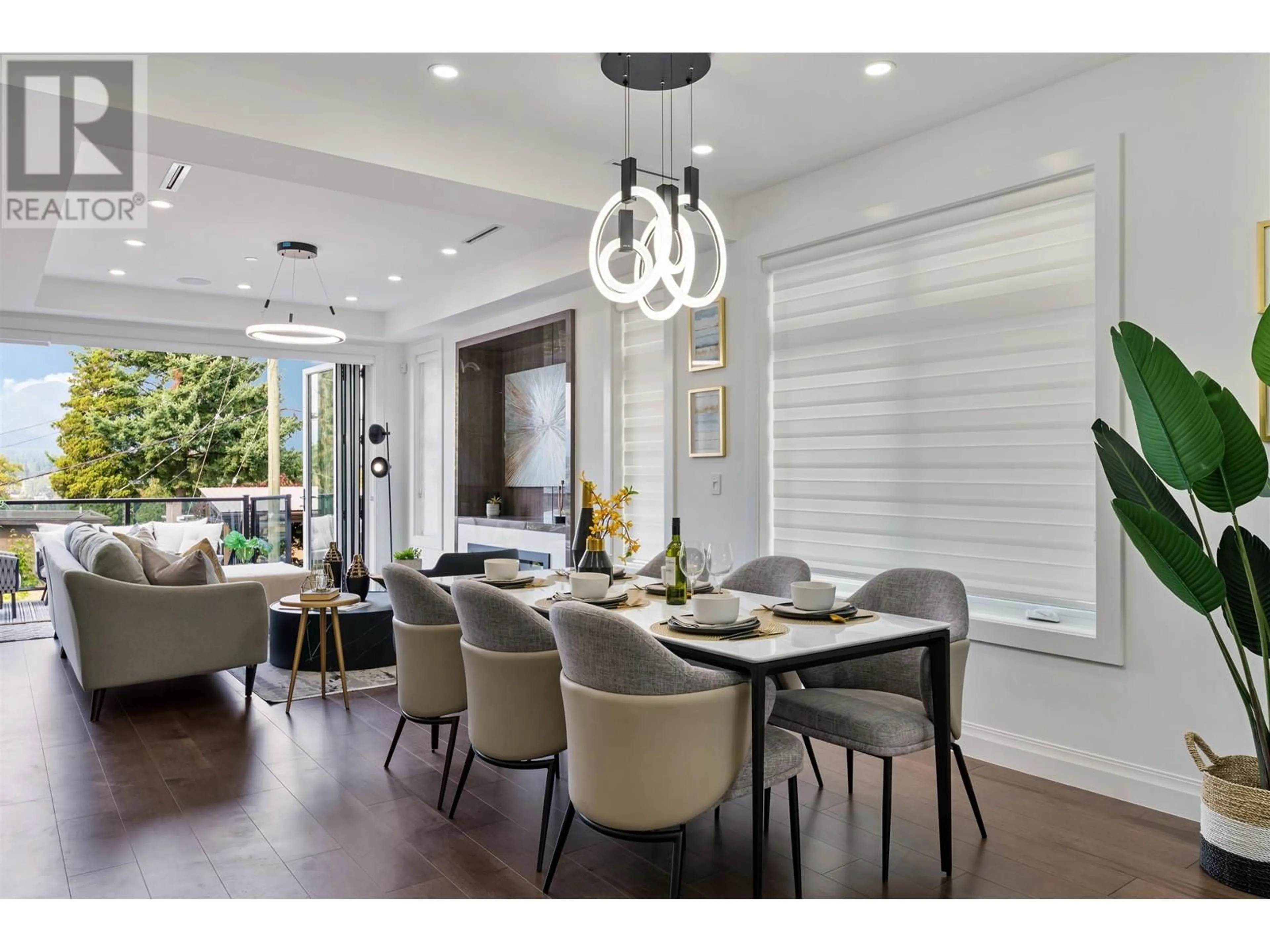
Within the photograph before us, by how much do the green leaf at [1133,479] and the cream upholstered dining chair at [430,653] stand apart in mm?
2138

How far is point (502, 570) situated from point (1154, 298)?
8.27ft

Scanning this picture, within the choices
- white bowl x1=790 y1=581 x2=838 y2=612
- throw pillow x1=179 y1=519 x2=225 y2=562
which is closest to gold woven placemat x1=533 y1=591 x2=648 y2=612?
white bowl x1=790 y1=581 x2=838 y2=612

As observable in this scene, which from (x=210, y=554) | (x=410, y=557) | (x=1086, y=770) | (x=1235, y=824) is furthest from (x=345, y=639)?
(x=1235, y=824)

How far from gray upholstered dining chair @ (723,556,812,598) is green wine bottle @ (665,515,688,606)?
0.59m

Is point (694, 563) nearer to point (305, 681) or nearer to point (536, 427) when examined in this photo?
point (305, 681)

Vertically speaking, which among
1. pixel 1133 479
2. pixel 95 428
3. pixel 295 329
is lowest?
pixel 1133 479

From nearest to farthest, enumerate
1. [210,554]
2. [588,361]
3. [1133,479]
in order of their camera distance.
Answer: [1133,479] < [210,554] < [588,361]

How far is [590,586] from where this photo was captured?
2820 millimetres

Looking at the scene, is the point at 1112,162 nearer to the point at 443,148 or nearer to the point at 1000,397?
the point at 1000,397

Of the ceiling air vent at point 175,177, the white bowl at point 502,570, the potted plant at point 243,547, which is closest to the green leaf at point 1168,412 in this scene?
the white bowl at point 502,570

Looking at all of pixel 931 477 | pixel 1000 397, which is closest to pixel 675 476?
pixel 931 477

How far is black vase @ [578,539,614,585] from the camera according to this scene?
3.09 metres

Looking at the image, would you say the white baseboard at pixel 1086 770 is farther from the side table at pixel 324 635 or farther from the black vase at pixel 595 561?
the side table at pixel 324 635

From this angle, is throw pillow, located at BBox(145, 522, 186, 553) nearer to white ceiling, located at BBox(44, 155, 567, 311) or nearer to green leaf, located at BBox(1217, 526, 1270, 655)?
white ceiling, located at BBox(44, 155, 567, 311)
